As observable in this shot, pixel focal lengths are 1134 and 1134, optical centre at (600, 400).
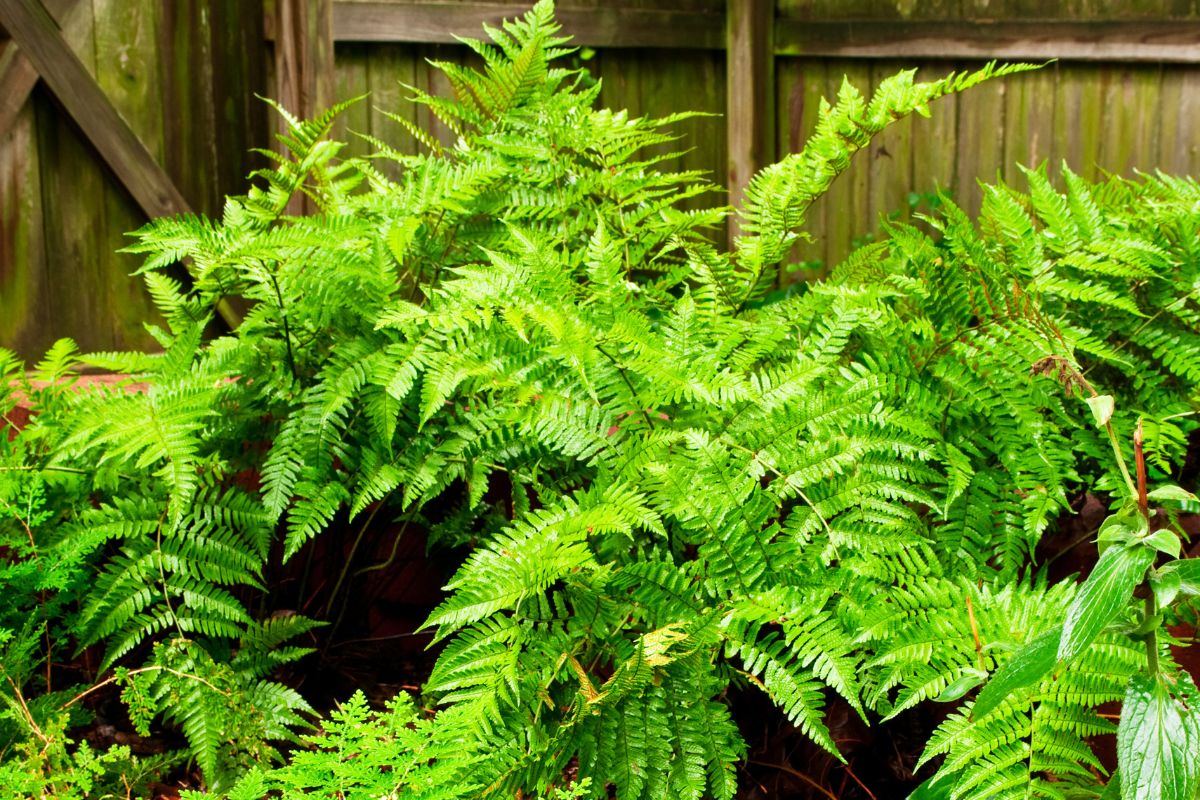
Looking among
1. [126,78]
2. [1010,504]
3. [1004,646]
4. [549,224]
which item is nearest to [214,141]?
[126,78]

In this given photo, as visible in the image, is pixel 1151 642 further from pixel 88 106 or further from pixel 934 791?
pixel 88 106

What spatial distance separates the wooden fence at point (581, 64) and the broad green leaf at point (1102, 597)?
398 cm

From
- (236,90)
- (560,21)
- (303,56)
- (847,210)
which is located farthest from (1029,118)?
(236,90)

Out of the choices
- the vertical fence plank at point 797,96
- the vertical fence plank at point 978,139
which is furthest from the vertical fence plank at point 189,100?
the vertical fence plank at point 978,139

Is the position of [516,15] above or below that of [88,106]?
above

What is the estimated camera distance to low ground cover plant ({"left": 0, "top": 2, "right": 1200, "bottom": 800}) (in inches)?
56.6

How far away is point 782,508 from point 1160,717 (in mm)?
834

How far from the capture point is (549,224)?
231 cm

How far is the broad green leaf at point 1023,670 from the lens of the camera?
115 cm

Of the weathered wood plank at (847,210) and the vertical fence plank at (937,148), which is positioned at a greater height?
the vertical fence plank at (937,148)

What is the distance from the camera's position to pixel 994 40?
579 cm

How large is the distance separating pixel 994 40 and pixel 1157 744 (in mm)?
A: 5374

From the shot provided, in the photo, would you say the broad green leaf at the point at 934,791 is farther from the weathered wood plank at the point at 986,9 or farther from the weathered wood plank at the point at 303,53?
the weathered wood plank at the point at 986,9

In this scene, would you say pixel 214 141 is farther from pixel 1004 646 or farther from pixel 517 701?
pixel 1004 646
